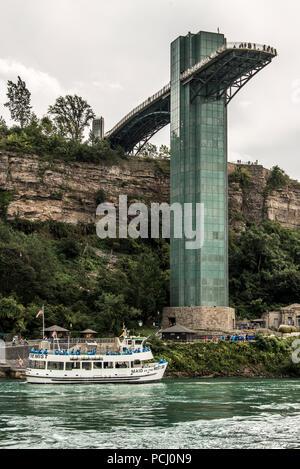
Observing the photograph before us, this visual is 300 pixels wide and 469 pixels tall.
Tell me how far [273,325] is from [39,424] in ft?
200

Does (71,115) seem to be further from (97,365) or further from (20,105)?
(97,365)

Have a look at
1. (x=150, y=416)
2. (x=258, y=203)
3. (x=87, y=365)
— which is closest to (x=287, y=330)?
(x=87, y=365)

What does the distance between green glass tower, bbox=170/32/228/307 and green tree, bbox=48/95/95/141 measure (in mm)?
28324

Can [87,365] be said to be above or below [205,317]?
below

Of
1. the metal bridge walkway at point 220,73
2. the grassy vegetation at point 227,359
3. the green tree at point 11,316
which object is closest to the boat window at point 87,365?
the grassy vegetation at point 227,359

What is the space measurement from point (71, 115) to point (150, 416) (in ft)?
285

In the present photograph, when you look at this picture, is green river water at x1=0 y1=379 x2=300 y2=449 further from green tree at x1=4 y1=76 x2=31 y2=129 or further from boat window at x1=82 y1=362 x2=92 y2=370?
green tree at x1=4 y1=76 x2=31 y2=129

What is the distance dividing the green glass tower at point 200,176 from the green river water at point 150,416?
31.8 metres

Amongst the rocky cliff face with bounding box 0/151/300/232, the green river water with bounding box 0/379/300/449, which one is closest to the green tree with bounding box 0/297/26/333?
the green river water with bounding box 0/379/300/449

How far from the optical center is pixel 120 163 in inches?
4633

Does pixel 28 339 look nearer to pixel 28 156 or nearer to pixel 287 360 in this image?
pixel 287 360

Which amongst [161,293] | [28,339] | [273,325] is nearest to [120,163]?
[161,293]

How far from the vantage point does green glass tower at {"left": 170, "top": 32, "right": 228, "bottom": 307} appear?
89.8 metres

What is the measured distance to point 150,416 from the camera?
1560 inches
